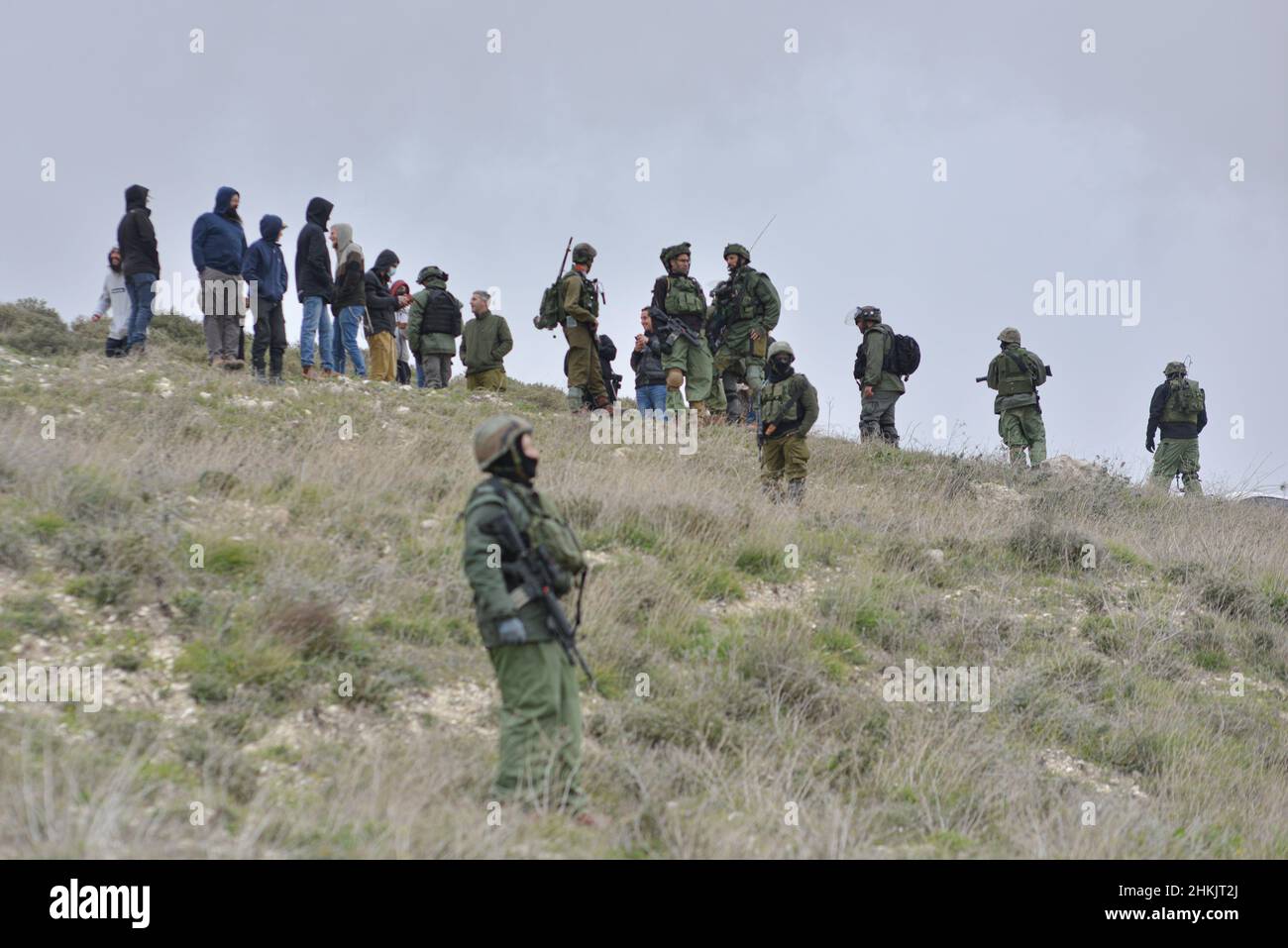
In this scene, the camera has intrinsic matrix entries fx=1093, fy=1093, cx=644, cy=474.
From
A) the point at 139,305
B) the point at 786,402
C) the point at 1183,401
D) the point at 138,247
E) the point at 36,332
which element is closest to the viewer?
the point at 786,402

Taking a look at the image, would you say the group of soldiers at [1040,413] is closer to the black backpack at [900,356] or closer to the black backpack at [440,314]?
the black backpack at [900,356]

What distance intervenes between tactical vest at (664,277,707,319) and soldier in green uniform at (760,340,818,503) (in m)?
2.69

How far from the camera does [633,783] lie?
→ 586 centimetres

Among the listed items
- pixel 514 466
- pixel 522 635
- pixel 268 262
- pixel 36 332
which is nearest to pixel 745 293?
pixel 268 262

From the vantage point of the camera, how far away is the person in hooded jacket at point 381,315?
574 inches

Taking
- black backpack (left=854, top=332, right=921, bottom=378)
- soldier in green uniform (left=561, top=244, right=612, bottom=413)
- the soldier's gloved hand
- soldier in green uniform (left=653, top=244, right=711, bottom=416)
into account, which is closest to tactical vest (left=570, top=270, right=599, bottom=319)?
soldier in green uniform (left=561, top=244, right=612, bottom=413)

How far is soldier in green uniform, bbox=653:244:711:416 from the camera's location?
44.8 ft

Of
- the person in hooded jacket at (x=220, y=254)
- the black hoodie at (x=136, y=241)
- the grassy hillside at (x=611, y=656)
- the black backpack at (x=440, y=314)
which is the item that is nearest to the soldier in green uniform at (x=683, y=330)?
the grassy hillside at (x=611, y=656)

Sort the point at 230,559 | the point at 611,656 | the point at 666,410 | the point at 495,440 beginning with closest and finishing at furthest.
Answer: the point at 495,440, the point at 611,656, the point at 230,559, the point at 666,410

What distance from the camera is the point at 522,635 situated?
5.08 m

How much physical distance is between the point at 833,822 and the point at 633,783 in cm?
112

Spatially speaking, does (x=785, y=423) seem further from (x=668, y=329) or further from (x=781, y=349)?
(x=668, y=329)

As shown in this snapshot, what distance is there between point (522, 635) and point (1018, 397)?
1139 centimetres

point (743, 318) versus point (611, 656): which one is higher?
point (743, 318)
